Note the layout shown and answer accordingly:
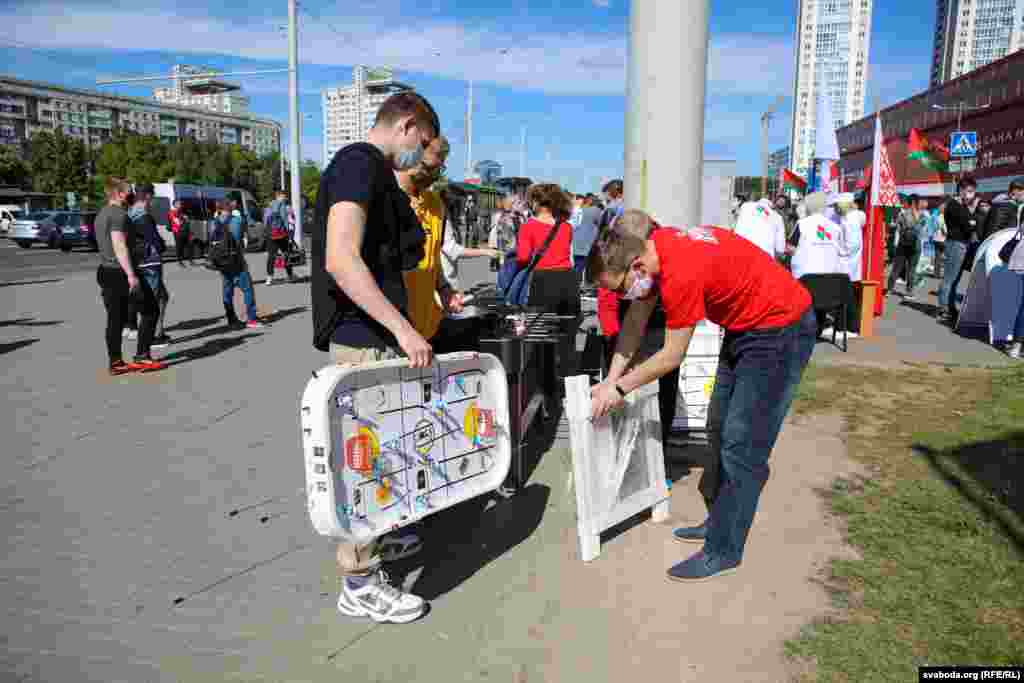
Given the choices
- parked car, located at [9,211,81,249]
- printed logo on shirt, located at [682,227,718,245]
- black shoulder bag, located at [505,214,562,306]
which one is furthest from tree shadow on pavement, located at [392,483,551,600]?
parked car, located at [9,211,81,249]

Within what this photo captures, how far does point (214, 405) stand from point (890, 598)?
212 inches

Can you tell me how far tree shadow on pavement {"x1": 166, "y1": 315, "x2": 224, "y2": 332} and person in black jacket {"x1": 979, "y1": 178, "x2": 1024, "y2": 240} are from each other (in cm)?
1124

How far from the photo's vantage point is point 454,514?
4.20 metres

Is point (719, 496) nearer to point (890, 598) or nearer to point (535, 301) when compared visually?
point (890, 598)

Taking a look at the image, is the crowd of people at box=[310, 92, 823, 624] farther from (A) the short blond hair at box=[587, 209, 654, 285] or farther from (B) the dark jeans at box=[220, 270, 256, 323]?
(B) the dark jeans at box=[220, 270, 256, 323]

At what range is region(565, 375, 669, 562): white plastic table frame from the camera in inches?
134

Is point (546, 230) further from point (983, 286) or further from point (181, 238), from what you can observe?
point (181, 238)

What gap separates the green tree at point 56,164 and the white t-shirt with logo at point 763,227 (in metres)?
72.6

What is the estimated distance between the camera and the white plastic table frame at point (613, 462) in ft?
11.1

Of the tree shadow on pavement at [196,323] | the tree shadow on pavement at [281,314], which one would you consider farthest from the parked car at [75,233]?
the tree shadow on pavement at [196,323]

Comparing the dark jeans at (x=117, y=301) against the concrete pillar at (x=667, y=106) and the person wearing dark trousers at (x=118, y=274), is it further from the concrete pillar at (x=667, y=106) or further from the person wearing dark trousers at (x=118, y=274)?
the concrete pillar at (x=667, y=106)

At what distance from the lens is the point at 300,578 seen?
135 inches

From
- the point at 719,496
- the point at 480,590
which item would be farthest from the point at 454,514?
the point at 719,496

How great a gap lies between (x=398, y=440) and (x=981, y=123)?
39.0m
